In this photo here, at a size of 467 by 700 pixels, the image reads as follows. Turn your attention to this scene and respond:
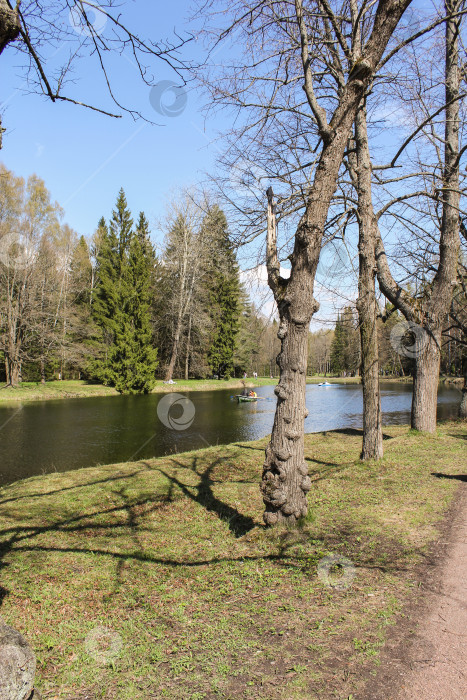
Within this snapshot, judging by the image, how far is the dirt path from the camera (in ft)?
7.65

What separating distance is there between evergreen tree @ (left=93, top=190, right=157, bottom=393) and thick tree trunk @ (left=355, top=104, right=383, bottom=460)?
2630 centimetres

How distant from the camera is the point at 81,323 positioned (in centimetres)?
3675

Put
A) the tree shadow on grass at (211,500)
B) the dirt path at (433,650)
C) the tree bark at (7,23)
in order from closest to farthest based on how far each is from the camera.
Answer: the tree bark at (7,23), the dirt path at (433,650), the tree shadow on grass at (211,500)

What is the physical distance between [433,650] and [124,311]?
33697 millimetres

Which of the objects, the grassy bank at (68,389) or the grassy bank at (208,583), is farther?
the grassy bank at (68,389)

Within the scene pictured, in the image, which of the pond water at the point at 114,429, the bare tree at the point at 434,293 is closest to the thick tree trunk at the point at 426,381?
the bare tree at the point at 434,293

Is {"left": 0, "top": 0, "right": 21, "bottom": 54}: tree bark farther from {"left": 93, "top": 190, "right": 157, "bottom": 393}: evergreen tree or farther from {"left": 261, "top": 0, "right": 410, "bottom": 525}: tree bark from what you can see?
{"left": 93, "top": 190, "right": 157, "bottom": 393}: evergreen tree

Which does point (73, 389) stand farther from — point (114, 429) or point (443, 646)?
point (443, 646)

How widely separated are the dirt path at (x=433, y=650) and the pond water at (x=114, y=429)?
8.46 m

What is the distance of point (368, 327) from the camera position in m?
7.45

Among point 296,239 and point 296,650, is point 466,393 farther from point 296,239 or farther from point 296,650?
point 296,650

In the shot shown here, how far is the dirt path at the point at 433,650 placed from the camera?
7.65 ft

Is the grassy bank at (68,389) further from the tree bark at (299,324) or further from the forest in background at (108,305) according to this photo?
the tree bark at (299,324)

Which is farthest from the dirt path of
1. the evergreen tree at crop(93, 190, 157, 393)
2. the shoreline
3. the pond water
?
the evergreen tree at crop(93, 190, 157, 393)
